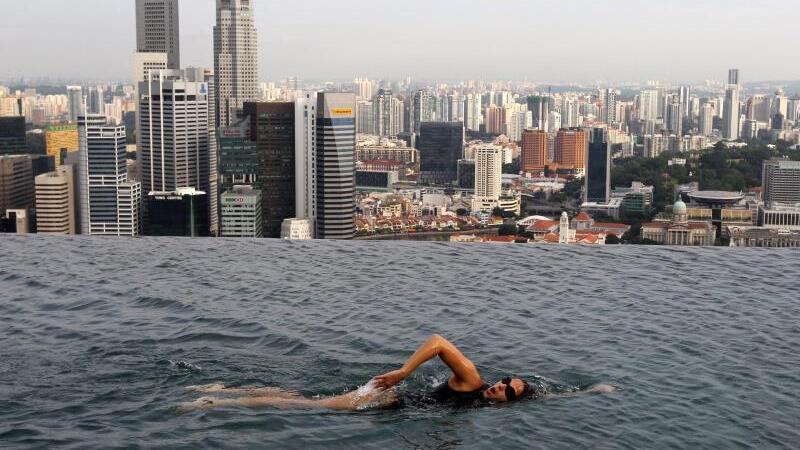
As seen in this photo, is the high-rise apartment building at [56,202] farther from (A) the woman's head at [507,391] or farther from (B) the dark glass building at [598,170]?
(A) the woman's head at [507,391]

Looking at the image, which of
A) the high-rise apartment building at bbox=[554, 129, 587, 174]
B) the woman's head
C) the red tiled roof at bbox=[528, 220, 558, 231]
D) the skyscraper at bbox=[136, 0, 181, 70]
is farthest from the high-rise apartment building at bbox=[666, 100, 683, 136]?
the woman's head

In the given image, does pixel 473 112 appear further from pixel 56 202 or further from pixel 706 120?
pixel 56 202

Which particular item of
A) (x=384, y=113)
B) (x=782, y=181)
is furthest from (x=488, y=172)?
(x=384, y=113)

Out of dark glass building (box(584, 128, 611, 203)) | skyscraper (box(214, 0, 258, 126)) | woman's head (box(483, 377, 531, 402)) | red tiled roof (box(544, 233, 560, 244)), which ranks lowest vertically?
red tiled roof (box(544, 233, 560, 244))

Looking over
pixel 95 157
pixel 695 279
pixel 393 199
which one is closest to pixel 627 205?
pixel 393 199

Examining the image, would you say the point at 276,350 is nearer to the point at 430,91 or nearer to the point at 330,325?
the point at 330,325

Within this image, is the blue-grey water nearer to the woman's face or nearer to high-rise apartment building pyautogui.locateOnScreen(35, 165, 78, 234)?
the woman's face
